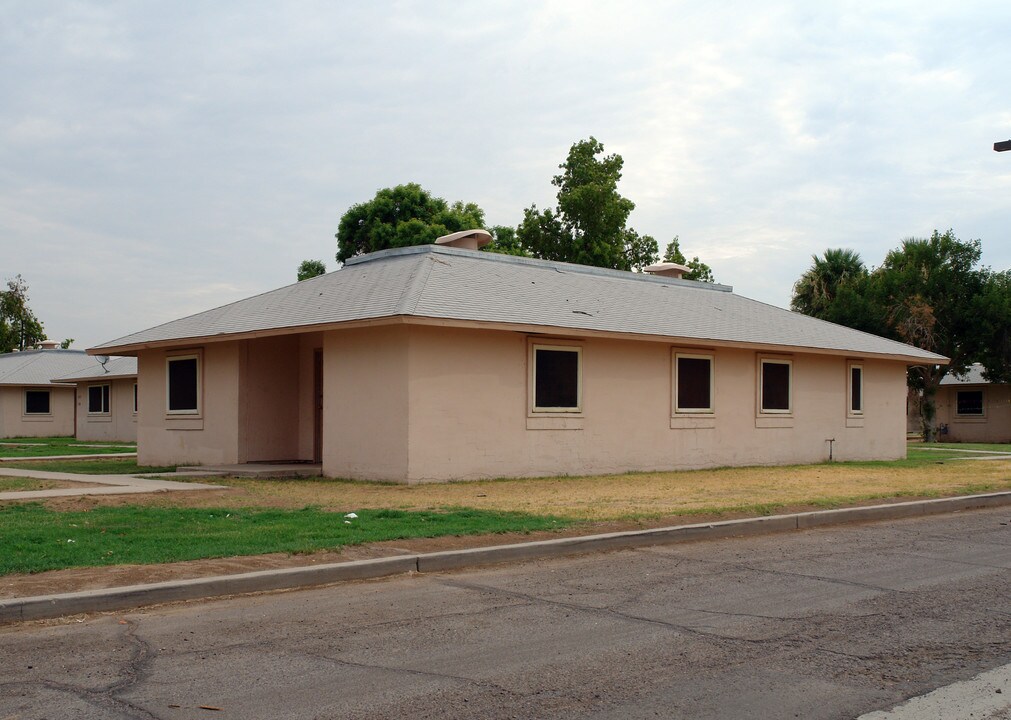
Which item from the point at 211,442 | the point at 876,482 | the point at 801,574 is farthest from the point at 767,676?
the point at 211,442

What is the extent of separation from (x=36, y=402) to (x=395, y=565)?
39.6 metres

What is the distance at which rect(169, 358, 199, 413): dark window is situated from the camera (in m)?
21.5

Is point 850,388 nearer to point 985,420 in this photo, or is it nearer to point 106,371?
point 985,420

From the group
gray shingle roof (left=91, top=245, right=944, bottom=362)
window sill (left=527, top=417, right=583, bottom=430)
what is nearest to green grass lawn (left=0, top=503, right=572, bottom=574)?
gray shingle roof (left=91, top=245, right=944, bottom=362)

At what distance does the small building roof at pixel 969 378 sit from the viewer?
142 ft

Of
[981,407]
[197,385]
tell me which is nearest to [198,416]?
[197,385]

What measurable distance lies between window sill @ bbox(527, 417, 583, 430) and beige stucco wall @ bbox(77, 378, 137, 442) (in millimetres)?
Answer: 23664

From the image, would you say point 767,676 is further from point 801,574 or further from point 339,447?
point 339,447

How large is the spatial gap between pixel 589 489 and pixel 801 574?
7244 millimetres

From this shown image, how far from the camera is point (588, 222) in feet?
151

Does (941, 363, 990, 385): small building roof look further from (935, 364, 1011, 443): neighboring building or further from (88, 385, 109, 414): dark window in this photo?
(88, 385, 109, 414): dark window

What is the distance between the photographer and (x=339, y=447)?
18.4 meters

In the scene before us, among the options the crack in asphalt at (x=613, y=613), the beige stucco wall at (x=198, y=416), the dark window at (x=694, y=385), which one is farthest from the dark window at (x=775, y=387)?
the crack in asphalt at (x=613, y=613)

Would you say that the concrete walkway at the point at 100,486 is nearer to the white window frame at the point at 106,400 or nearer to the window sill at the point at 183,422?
the window sill at the point at 183,422
